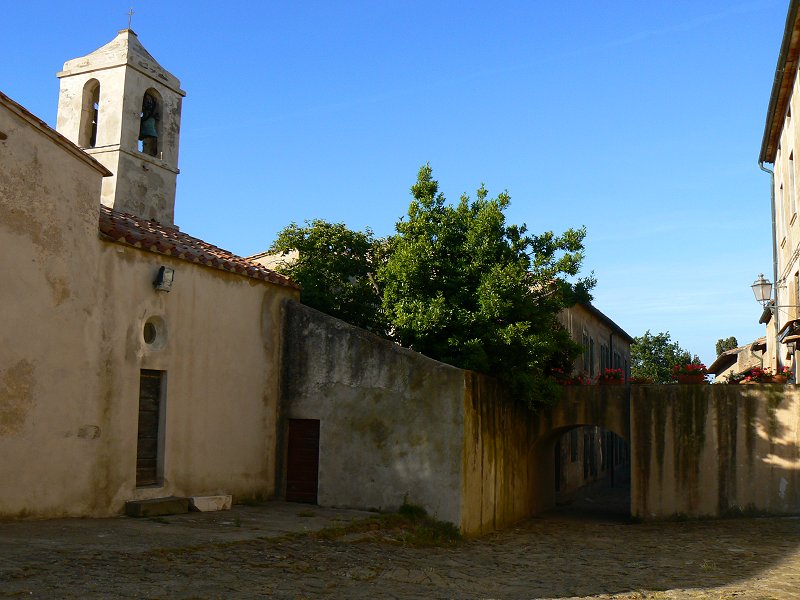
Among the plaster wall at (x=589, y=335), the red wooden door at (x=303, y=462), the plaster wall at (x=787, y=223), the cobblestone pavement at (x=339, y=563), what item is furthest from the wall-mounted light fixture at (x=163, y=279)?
the plaster wall at (x=589, y=335)

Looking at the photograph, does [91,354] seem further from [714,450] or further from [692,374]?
[714,450]

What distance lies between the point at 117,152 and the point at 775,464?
15000mm

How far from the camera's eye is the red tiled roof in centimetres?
1295

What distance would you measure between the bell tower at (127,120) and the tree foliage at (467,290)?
363 centimetres

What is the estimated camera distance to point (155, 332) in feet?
44.8

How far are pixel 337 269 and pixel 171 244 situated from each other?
17.1 feet

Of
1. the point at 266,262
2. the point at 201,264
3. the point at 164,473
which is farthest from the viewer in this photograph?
the point at 266,262

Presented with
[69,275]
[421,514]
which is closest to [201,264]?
[69,275]

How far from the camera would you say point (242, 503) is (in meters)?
15.0

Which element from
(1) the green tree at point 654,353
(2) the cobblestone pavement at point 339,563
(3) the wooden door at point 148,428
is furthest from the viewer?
(1) the green tree at point 654,353

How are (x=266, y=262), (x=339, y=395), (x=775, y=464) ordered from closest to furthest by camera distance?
1. (x=339, y=395)
2. (x=775, y=464)
3. (x=266, y=262)

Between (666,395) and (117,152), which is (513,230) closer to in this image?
(666,395)

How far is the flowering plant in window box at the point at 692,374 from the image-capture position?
18125mm

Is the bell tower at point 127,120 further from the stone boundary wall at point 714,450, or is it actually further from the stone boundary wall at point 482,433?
the stone boundary wall at point 714,450
